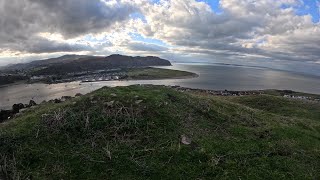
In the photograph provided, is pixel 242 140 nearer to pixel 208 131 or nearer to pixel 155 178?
pixel 208 131

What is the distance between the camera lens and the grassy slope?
10812 mm

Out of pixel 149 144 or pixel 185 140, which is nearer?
pixel 149 144

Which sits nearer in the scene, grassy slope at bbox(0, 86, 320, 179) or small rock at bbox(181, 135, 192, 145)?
grassy slope at bbox(0, 86, 320, 179)

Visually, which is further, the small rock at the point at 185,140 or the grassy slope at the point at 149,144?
A: the small rock at the point at 185,140

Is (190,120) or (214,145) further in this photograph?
(190,120)

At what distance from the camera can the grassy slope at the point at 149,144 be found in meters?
10.8

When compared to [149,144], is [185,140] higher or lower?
higher

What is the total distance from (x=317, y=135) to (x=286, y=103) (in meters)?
15.0

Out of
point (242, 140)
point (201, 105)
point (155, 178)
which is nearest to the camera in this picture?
Result: point (155, 178)

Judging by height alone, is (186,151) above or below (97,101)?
below

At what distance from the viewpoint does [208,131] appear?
45.6 ft

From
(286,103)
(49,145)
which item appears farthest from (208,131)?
(286,103)

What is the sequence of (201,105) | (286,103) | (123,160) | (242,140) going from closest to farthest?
(123,160) < (242,140) < (201,105) < (286,103)

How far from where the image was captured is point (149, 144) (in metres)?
12.3
